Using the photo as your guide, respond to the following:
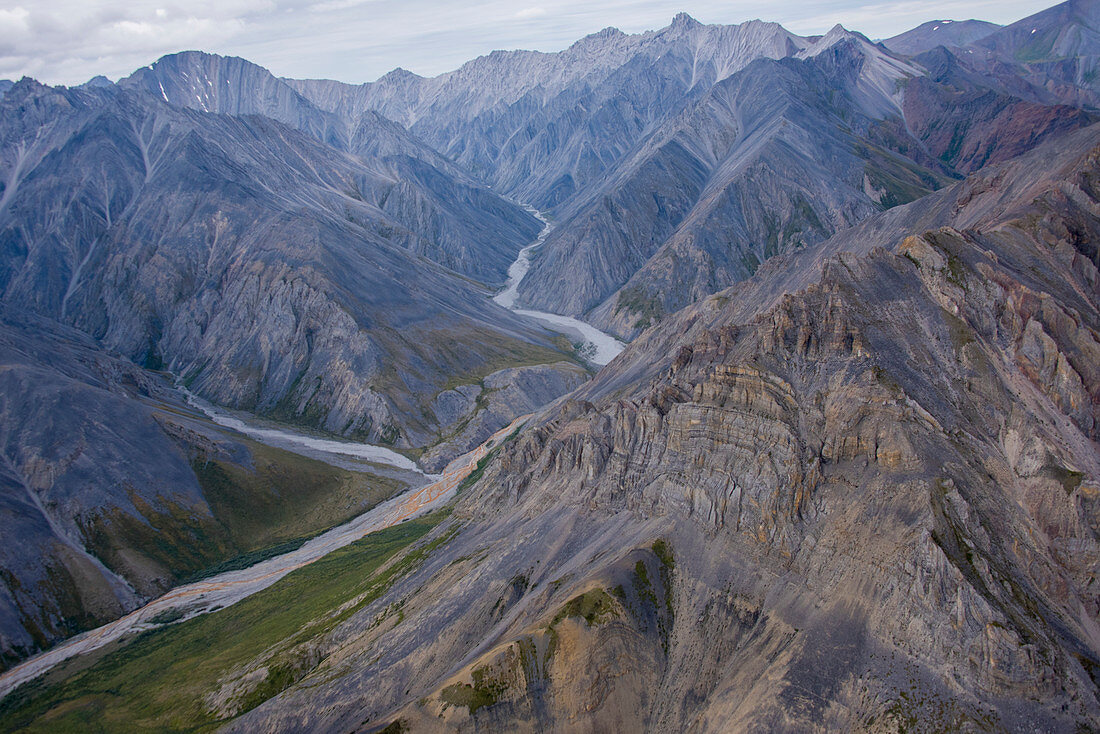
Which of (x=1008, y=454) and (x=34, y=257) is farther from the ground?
(x=34, y=257)

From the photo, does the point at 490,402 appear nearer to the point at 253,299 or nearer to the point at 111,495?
the point at 253,299

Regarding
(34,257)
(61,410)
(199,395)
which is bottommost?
(199,395)

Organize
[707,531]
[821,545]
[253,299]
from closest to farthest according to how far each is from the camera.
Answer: [821,545], [707,531], [253,299]

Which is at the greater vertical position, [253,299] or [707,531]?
→ [253,299]

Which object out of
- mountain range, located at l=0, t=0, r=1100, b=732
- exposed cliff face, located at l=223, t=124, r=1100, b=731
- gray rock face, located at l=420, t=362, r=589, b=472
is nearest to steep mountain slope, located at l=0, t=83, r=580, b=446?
gray rock face, located at l=420, t=362, r=589, b=472

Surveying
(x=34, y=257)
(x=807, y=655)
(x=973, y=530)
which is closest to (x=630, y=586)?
(x=807, y=655)

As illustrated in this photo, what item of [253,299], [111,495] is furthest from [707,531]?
[253,299]

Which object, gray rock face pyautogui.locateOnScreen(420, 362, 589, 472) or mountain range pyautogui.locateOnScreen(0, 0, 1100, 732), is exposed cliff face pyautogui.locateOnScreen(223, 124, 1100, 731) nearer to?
mountain range pyautogui.locateOnScreen(0, 0, 1100, 732)

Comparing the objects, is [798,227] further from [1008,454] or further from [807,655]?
[807,655]

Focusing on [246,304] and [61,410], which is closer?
[61,410]
